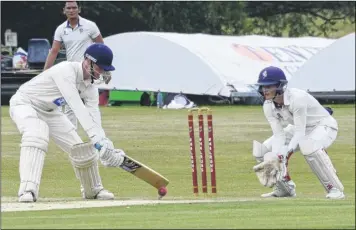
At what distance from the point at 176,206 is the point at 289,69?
24699 mm

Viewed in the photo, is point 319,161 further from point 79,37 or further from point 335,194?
point 79,37

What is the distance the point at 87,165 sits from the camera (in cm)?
1205

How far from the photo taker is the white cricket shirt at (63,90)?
11.5 meters

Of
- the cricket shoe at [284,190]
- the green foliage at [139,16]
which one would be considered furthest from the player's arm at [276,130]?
the green foliage at [139,16]

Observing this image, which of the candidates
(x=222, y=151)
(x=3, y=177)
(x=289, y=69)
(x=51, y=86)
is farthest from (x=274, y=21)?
(x=51, y=86)

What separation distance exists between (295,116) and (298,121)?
63 millimetres

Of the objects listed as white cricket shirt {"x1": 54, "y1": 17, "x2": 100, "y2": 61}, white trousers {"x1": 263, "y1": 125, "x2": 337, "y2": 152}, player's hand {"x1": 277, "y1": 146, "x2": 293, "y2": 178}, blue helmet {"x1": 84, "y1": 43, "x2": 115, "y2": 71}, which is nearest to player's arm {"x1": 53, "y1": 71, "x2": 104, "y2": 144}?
blue helmet {"x1": 84, "y1": 43, "x2": 115, "y2": 71}

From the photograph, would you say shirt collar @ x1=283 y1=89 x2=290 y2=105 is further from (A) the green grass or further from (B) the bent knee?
(B) the bent knee

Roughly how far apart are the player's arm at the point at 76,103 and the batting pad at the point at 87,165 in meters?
0.32

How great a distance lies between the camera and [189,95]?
114 feet

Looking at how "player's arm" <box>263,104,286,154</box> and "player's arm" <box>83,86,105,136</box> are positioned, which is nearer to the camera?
"player's arm" <box>83,86,105,136</box>

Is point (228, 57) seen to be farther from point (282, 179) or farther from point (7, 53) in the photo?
point (282, 179)

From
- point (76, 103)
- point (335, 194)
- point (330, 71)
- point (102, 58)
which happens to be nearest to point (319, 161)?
point (335, 194)

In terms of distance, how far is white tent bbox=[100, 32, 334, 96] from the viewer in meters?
33.2
